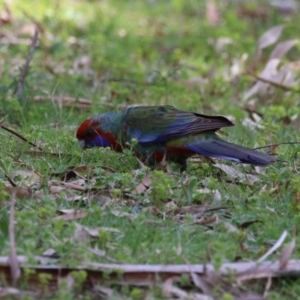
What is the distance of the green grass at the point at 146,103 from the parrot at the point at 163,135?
13cm

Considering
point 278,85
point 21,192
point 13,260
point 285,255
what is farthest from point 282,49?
point 13,260

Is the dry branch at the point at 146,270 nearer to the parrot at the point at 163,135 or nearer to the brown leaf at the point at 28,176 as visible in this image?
the brown leaf at the point at 28,176

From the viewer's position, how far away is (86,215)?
4555 millimetres

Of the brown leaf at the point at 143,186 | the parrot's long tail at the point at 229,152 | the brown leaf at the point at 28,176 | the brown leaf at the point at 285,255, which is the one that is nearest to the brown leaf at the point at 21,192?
the brown leaf at the point at 28,176

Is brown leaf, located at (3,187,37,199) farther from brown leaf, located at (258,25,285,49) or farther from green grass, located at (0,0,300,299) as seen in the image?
brown leaf, located at (258,25,285,49)

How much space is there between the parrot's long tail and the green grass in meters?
0.11

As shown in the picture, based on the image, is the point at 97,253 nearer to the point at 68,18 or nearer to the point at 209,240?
the point at 209,240

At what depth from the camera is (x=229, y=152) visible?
5.36 meters

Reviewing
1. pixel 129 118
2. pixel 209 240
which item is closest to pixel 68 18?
pixel 129 118

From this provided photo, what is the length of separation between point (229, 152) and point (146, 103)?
235 centimetres

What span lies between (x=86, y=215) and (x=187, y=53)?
574cm

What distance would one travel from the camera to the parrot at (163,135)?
17.8ft

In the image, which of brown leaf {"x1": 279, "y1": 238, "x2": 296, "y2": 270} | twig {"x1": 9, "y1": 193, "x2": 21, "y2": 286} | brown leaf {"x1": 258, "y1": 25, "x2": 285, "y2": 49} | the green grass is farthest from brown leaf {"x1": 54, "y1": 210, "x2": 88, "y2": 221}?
brown leaf {"x1": 258, "y1": 25, "x2": 285, "y2": 49}

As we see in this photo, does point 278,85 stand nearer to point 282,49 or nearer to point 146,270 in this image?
point 282,49
